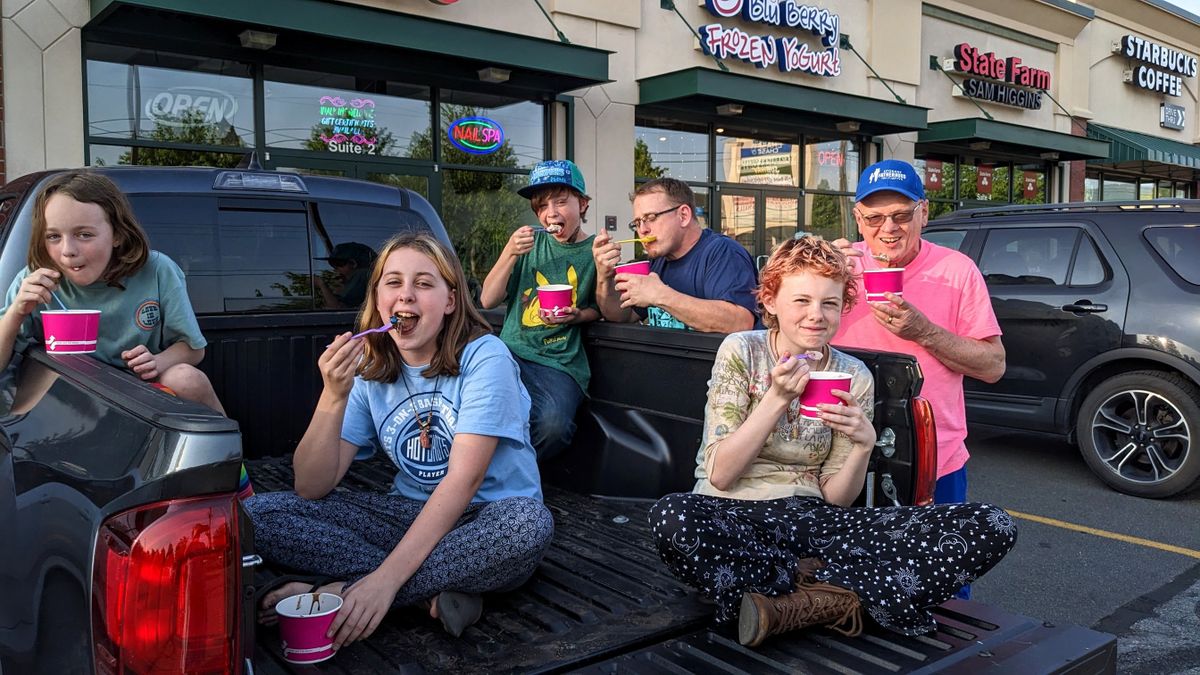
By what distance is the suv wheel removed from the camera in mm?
6148

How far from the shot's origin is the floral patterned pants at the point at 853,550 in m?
2.27

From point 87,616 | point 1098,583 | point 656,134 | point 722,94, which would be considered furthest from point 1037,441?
point 87,616

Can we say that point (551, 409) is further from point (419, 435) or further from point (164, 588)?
point (164, 588)

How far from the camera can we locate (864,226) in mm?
3314

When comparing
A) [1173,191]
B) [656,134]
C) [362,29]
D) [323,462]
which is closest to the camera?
[323,462]

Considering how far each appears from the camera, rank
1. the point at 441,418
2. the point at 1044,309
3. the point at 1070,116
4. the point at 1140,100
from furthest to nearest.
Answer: the point at 1140,100 → the point at 1070,116 → the point at 1044,309 → the point at 441,418

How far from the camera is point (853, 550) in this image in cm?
245

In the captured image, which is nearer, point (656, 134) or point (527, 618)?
point (527, 618)

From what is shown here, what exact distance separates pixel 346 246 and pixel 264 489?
131 cm

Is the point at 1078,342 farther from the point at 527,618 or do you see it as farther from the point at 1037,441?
the point at 527,618

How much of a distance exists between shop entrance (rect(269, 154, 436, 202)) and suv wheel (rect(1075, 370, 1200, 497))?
21.8 feet

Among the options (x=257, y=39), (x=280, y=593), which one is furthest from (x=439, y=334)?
(x=257, y=39)

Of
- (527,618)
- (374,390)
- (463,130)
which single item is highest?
(463,130)

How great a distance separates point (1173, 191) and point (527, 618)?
96.6 ft
